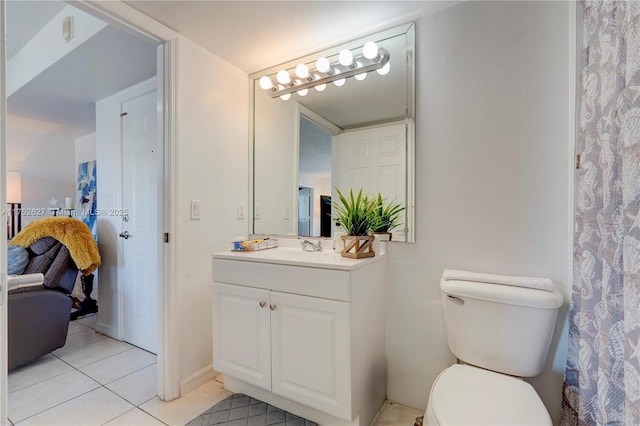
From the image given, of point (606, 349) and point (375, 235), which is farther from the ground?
point (375, 235)

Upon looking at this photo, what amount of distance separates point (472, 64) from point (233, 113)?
1.49m

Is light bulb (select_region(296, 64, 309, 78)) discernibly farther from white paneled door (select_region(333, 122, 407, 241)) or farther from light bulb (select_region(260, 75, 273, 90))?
white paneled door (select_region(333, 122, 407, 241))

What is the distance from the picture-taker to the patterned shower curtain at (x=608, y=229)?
69 cm

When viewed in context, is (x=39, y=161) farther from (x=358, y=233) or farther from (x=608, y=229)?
(x=608, y=229)

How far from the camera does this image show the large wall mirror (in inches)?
62.7

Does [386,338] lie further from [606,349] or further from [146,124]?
[146,124]

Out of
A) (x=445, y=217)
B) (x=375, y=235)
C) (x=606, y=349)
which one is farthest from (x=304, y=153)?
(x=606, y=349)

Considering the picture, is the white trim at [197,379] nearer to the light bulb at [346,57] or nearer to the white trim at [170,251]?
the white trim at [170,251]

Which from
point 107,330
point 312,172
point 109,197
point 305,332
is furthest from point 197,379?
point 109,197

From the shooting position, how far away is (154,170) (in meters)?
2.21

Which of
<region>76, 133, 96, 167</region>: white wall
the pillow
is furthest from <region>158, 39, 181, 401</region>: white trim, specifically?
<region>76, 133, 96, 167</region>: white wall

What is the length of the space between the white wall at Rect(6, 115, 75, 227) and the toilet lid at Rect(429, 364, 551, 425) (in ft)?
14.8

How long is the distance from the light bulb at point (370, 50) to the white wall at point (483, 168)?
0.23 metres

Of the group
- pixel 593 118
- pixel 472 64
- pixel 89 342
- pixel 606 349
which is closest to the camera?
pixel 606 349
